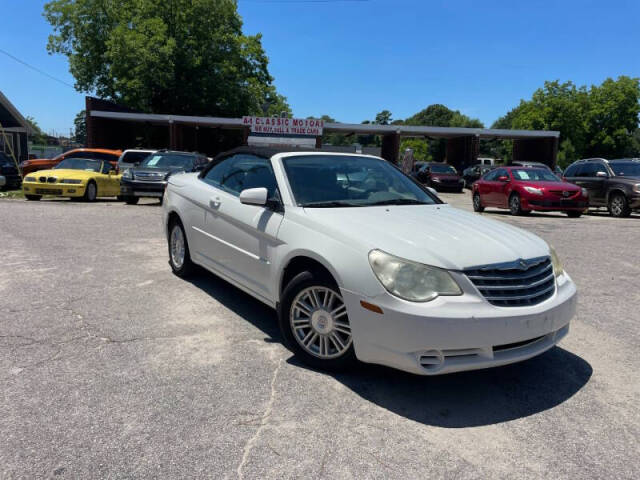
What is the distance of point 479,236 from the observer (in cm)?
357

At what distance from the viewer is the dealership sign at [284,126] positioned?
80.4ft

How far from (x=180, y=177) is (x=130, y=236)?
3431mm

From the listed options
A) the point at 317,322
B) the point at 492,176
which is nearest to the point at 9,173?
the point at 492,176

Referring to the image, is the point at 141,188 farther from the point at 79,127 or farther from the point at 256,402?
the point at 79,127

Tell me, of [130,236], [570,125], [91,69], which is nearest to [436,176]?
[130,236]

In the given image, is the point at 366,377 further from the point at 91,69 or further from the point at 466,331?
the point at 91,69

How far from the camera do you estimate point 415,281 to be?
311 cm

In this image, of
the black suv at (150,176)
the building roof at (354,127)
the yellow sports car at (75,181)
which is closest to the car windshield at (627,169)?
the black suv at (150,176)

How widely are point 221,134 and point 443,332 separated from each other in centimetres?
4188

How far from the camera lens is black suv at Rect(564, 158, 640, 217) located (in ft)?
49.2

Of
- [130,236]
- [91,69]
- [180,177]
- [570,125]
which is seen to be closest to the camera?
[180,177]

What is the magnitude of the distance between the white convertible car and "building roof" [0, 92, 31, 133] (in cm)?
3592

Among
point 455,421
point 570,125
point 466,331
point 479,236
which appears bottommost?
point 455,421

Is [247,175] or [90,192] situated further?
[90,192]
